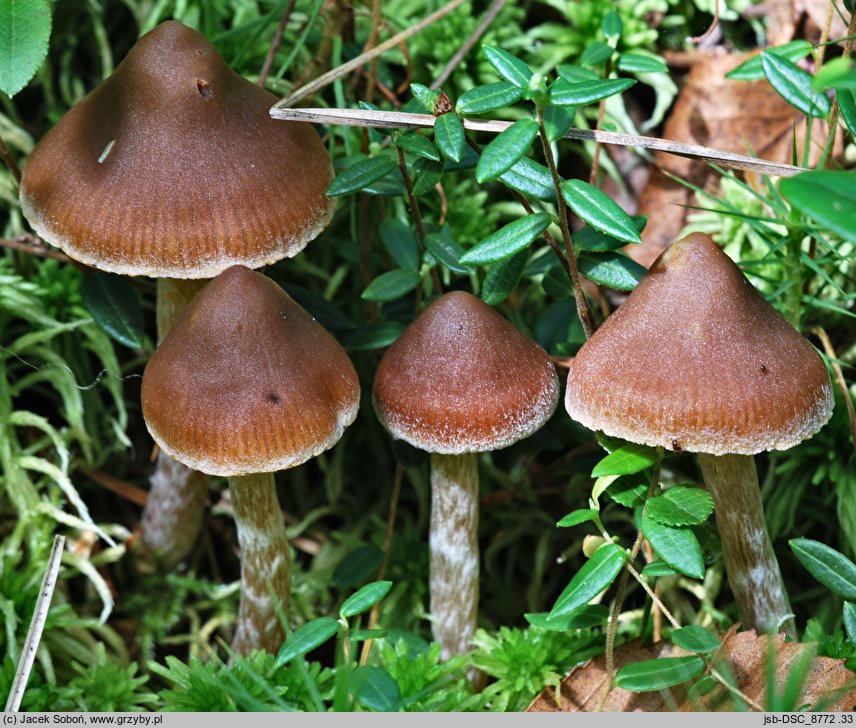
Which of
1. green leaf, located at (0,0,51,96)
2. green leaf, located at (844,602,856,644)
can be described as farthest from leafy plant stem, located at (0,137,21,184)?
green leaf, located at (844,602,856,644)

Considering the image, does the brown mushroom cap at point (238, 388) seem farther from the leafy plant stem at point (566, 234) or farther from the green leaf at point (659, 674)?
the green leaf at point (659, 674)

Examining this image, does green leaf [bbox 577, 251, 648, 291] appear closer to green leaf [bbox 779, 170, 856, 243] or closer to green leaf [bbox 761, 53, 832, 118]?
green leaf [bbox 761, 53, 832, 118]

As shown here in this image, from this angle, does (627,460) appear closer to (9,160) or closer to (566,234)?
(566,234)

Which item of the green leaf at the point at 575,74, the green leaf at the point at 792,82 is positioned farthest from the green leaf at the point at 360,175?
the green leaf at the point at 792,82

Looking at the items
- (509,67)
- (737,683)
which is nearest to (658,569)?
(737,683)

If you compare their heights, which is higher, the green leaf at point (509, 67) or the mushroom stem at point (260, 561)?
the green leaf at point (509, 67)

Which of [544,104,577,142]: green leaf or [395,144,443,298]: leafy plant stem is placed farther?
[395,144,443,298]: leafy plant stem
